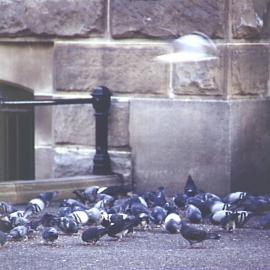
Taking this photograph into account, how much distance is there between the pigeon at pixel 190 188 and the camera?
984 cm

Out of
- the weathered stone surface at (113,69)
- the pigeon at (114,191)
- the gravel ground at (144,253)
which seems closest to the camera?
the gravel ground at (144,253)

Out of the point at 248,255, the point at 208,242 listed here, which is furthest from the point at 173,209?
the point at 248,255

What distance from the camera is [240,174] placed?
10211 millimetres

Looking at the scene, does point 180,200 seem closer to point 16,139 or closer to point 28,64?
point 28,64

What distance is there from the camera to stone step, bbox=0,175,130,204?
10031 millimetres

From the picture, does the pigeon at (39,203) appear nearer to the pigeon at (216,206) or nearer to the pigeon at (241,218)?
the pigeon at (216,206)

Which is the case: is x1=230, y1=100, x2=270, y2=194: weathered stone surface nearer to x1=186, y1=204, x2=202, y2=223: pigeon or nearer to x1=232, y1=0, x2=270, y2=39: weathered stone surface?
x1=232, y1=0, x2=270, y2=39: weathered stone surface

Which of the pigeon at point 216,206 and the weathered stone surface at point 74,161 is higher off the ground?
the weathered stone surface at point 74,161

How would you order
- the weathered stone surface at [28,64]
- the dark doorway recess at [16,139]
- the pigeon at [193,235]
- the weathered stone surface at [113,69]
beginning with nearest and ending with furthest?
the pigeon at [193,235] → the weathered stone surface at [113,69] → the weathered stone surface at [28,64] → the dark doorway recess at [16,139]

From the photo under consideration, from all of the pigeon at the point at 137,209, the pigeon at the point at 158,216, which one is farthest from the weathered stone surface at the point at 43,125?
the pigeon at the point at 158,216

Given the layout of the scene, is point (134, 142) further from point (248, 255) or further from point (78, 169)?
point (248, 255)

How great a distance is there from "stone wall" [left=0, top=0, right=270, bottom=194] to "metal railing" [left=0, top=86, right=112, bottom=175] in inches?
3.0

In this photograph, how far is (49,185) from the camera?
10.3 m

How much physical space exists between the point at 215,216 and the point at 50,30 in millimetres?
2779
